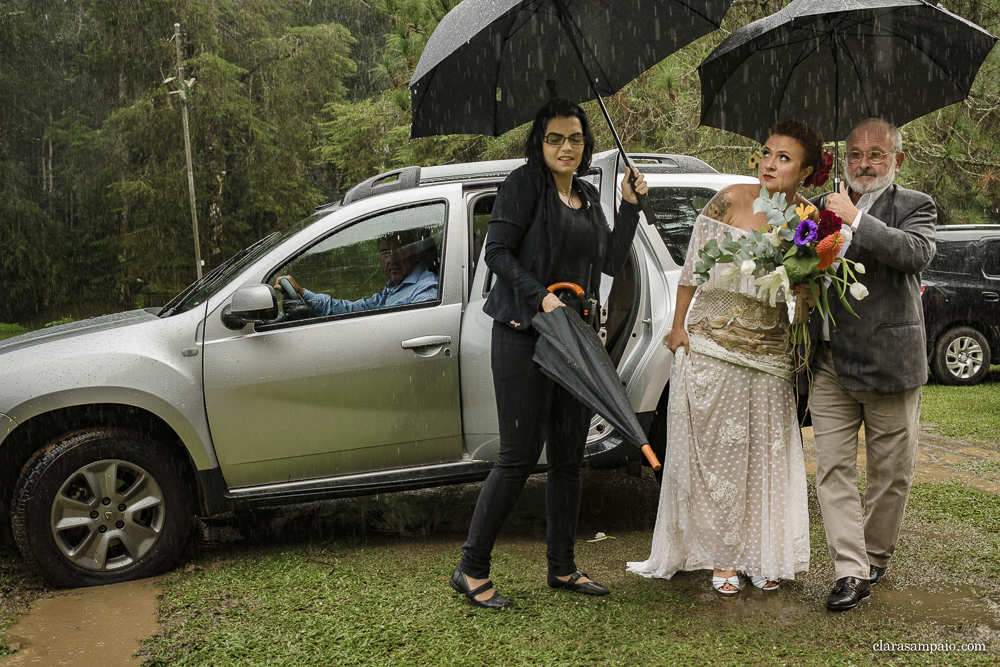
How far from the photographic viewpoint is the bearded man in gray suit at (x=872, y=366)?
142 inches

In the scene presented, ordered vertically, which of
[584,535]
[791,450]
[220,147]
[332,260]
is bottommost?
[584,535]

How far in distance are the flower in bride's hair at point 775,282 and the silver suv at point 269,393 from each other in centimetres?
72

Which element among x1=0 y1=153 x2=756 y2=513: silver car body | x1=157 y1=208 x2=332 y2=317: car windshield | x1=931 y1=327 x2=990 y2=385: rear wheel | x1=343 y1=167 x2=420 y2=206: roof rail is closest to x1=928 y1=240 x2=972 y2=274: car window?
x1=931 y1=327 x2=990 y2=385: rear wheel

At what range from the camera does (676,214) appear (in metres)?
4.96

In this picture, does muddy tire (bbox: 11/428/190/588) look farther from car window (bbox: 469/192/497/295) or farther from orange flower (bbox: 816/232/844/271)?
orange flower (bbox: 816/232/844/271)

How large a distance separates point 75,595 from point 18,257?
117 feet

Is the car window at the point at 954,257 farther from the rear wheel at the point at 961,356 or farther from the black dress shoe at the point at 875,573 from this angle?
the black dress shoe at the point at 875,573

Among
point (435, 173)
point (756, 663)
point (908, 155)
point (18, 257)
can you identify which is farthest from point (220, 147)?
point (756, 663)

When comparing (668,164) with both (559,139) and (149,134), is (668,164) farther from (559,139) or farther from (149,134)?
(149,134)

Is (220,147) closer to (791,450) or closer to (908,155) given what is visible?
(908,155)

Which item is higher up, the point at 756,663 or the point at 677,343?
the point at 677,343

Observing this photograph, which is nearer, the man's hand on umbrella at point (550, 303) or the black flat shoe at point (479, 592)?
the man's hand on umbrella at point (550, 303)

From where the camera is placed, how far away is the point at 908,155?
451 inches

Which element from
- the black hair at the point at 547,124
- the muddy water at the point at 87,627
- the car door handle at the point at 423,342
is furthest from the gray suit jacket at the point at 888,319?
the muddy water at the point at 87,627
